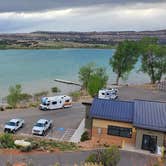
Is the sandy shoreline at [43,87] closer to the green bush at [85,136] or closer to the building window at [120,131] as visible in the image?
the green bush at [85,136]

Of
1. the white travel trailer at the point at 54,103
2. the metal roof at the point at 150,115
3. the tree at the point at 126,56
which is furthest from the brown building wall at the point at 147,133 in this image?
the tree at the point at 126,56

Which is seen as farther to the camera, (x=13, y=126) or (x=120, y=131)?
(x=13, y=126)

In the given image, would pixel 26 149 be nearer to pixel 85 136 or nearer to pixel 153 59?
pixel 85 136

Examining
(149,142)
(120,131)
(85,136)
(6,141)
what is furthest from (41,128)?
(149,142)

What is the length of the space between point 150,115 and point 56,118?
38.6 feet

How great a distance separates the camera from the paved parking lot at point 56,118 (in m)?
29.2

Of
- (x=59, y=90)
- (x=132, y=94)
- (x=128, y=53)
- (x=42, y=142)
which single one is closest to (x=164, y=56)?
(x=128, y=53)

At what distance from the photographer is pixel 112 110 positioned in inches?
1058

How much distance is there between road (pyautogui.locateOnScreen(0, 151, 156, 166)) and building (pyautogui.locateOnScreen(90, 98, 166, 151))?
1.87 meters

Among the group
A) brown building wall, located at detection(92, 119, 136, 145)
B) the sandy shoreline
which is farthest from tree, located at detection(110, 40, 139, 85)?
brown building wall, located at detection(92, 119, 136, 145)

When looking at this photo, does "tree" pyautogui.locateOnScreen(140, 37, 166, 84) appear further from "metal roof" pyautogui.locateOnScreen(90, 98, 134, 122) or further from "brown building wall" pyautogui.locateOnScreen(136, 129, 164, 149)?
"brown building wall" pyautogui.locateOnScreen(136, 129, 164, 149)

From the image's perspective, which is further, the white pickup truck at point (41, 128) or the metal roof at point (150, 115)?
the white pickup truck at point (41, 128)

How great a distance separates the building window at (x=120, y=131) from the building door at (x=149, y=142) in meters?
1.42

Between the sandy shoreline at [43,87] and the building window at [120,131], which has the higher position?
the building window at [120,131]
